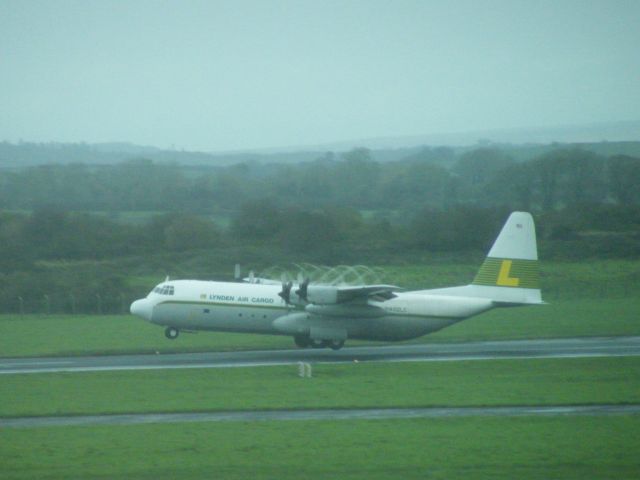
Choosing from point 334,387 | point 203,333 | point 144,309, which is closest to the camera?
point 334,387

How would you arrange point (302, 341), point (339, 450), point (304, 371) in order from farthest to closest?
point (302, 341), point (304, 371), point (339, 450)

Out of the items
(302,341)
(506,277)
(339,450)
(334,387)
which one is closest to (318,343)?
(302,341)

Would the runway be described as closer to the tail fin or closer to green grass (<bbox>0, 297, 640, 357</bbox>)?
green grass (<bbox>0, 297, 640, 357</bbox>)

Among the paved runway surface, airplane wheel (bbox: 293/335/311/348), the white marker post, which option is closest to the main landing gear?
airplane wheel (bbox: 293/335/311/348)

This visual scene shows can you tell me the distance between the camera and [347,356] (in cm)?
3088

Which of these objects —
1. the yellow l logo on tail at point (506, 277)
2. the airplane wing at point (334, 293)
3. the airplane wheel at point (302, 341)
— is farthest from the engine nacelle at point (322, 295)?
the yellow l logo on tail at point (506, 277)

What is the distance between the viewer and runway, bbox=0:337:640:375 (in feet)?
93.5

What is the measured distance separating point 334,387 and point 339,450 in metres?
7.25

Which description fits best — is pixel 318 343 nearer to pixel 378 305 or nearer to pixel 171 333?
pixel 378 305

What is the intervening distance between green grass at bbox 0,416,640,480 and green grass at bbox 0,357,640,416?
7.31 feet

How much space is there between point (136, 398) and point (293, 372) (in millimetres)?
5903

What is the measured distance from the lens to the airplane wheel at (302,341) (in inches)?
1260

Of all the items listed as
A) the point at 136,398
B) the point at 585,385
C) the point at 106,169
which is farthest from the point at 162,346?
the point at 106,169

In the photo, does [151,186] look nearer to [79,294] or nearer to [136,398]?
[79,294]
